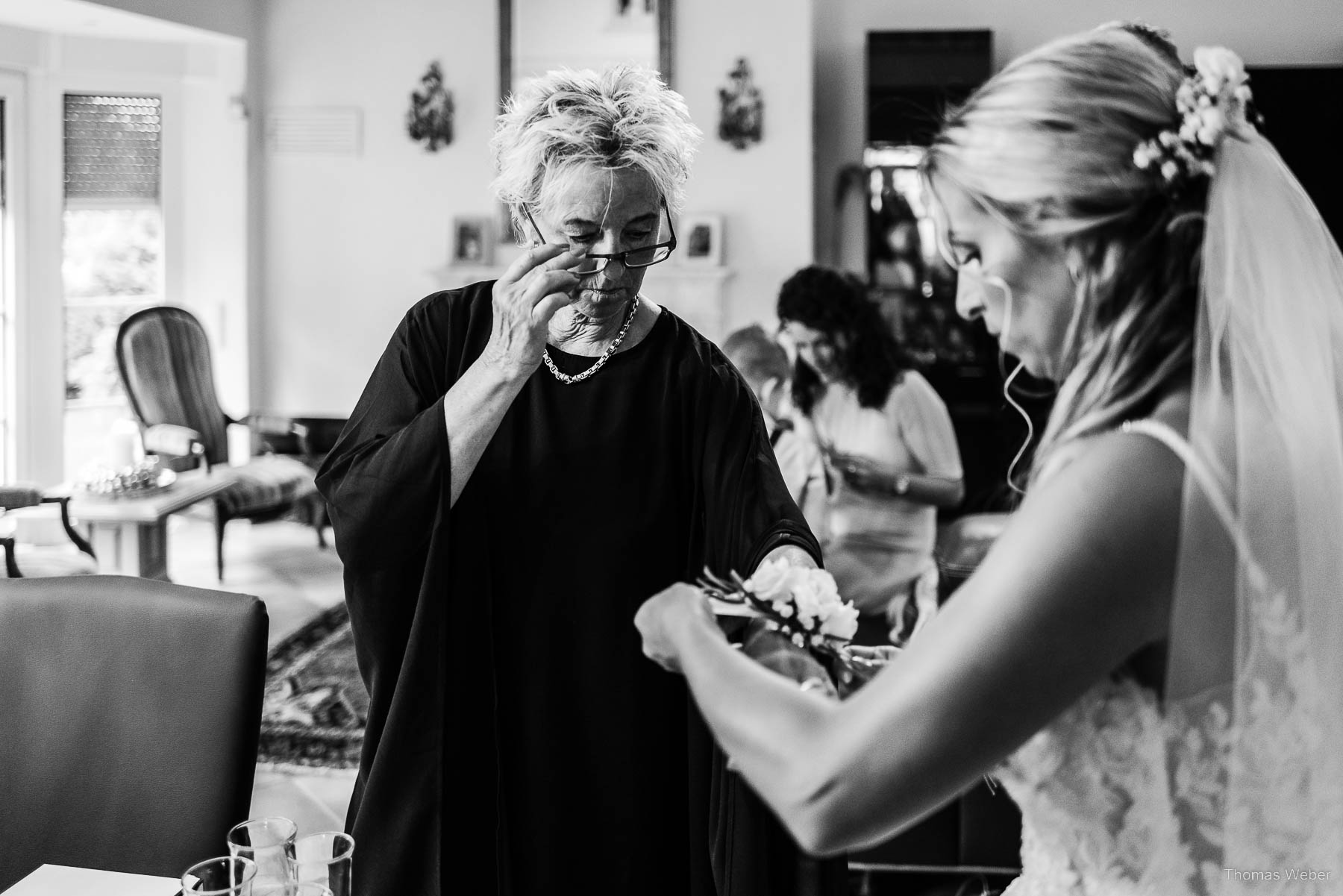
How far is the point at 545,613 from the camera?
182 cm

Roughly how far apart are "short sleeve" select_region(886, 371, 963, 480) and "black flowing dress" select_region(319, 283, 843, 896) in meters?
1.71

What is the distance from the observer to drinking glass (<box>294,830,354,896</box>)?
1071 millimetres

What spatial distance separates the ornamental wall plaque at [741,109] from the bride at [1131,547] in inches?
243

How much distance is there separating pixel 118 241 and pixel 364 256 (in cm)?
130

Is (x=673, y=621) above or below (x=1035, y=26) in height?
below

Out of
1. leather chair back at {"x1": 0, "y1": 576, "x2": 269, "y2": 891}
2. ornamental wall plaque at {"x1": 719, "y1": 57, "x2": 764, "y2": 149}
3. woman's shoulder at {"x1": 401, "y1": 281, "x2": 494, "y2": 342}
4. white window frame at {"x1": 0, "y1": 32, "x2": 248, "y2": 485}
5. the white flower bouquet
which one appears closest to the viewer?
the white flower bouquet

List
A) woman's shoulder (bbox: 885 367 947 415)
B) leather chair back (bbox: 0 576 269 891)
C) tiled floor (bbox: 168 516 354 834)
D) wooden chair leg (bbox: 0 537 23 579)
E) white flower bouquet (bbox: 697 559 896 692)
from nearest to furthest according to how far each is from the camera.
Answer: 1. white flower bouquet (bbox: 697 559 896 692)
2. leather chair back (bbox: 0 576 269 891)
3. woman's shoulder (bbox: 885 367 947 415)
4. tiled floor (bbox: 168 516 354 834)
5. wooden chair leg (bbox: 0 537 23 579)

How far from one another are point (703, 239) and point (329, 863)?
625 centimetres

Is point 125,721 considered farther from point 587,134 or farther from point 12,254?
point 12,254

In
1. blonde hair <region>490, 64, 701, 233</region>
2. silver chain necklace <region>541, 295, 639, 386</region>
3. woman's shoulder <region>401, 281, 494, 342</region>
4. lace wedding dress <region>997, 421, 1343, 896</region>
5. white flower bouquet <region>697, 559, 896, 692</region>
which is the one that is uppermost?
blonde hair <region>490, 64, 701, 233</region>

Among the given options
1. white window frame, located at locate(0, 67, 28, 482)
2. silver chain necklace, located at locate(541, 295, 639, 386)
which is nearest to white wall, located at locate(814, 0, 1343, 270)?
white window frame, located at locate(0, 67, 28, 482)

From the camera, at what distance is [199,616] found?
5.41ft

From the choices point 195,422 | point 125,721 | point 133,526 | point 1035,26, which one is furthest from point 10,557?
point 1035,26

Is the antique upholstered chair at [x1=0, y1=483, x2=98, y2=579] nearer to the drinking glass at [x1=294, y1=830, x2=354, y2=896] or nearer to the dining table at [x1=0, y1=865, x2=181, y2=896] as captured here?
the dining table at [x1=0, y1=865, x2=181, y2=896]
